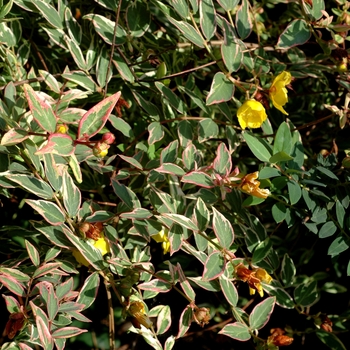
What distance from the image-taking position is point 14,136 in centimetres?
114

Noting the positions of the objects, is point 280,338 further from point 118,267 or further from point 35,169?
point 35,169

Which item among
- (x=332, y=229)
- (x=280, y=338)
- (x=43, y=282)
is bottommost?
(x=280, y=338)

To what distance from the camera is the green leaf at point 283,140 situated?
1.36m

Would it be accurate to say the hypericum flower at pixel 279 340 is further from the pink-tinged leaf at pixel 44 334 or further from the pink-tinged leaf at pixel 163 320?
the pink-tinged leaf at pixel 44 334

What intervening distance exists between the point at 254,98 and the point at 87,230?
1.70 feet

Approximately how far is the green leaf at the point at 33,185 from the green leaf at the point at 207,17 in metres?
0.51

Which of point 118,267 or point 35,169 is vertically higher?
point 35,169

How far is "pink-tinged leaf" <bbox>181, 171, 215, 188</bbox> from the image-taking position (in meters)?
1.25

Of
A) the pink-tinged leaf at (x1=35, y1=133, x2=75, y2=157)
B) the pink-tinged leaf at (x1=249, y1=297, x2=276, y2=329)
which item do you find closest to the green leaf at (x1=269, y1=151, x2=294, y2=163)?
the pink-tinged leaf at (x1=249, y1=297, x2=276, y2=329)

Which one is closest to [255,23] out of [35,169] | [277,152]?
[277,152]

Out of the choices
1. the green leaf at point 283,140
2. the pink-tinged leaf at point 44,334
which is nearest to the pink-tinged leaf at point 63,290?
the pink-tinged leaf at point 44,334

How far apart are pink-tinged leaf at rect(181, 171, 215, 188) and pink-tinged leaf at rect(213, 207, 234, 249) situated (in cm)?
6

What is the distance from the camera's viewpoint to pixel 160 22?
180 cm

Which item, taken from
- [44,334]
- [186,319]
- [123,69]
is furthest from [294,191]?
[44,334]
